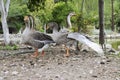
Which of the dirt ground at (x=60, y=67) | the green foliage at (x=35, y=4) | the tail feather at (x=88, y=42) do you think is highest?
the green foliage at (x=35, y=4)

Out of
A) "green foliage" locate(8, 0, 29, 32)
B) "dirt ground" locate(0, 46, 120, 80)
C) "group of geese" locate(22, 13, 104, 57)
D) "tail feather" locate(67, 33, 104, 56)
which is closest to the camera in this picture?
"dirt ground" locate(0, 46, 120, 80)

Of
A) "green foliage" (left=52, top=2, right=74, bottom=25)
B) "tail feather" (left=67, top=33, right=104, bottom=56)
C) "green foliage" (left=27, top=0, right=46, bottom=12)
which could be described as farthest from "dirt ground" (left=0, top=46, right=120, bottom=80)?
"green foliage" (left=52, top=2, right=74, bottom=25)

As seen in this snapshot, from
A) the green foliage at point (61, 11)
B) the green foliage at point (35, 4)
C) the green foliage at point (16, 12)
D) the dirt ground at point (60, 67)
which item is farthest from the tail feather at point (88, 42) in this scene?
the green foliage at point (61, 11)

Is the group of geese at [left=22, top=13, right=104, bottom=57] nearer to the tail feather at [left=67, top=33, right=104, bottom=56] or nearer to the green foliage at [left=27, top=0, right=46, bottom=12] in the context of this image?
the tail feather at [left=67, top=33, right=104, bottom=56]

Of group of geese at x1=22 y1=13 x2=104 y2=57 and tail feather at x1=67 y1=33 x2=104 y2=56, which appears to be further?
group of geese at x1=22 y1=13 x2=104 y2=57

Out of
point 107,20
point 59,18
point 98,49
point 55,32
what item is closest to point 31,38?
point 55,32

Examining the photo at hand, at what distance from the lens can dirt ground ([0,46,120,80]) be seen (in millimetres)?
6604

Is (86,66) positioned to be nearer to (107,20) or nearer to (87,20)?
(87,20)

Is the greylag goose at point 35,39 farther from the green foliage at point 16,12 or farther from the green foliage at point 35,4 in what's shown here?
the green foliage at point 16,12

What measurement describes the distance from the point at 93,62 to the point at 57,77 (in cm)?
177

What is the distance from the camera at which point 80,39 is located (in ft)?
28.9

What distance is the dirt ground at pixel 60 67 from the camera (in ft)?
21.7

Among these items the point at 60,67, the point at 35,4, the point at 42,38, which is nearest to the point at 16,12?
the point at 35,4

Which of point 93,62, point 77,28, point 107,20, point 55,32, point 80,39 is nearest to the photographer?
point 93,62
